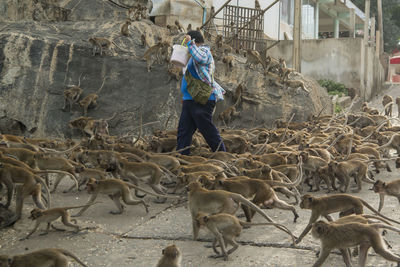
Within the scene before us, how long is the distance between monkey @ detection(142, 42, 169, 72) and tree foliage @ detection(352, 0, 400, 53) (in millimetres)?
35785

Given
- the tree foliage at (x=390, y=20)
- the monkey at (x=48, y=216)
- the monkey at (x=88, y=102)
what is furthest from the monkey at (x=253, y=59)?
the tree foliage at (x=390, y=20)

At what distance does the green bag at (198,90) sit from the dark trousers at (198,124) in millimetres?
157

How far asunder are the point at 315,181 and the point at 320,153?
23.6 inches

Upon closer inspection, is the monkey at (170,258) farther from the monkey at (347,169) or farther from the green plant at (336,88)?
the green plant at (336,88)

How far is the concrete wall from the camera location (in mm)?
22656

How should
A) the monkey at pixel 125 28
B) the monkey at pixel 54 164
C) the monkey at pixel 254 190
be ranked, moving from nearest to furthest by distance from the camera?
the monkey at pixel 254 190 → the monkey at pixel 54 164 → the monkey at pixel 125 28

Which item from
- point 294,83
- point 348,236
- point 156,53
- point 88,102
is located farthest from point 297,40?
A: point 348,236

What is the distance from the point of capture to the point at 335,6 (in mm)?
34094

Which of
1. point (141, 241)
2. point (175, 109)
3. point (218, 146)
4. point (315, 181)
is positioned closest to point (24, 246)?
point (141, 241)

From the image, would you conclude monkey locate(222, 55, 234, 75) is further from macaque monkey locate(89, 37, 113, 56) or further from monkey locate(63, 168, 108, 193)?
monkey locate(63, 168, 108, 193)

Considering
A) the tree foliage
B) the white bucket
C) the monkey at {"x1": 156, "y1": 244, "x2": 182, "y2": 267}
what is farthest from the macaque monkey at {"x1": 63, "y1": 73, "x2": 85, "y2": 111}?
the tree foliage

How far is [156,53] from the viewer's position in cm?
1195

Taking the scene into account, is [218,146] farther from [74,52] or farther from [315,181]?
[74,52]

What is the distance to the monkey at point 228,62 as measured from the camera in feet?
42.0
